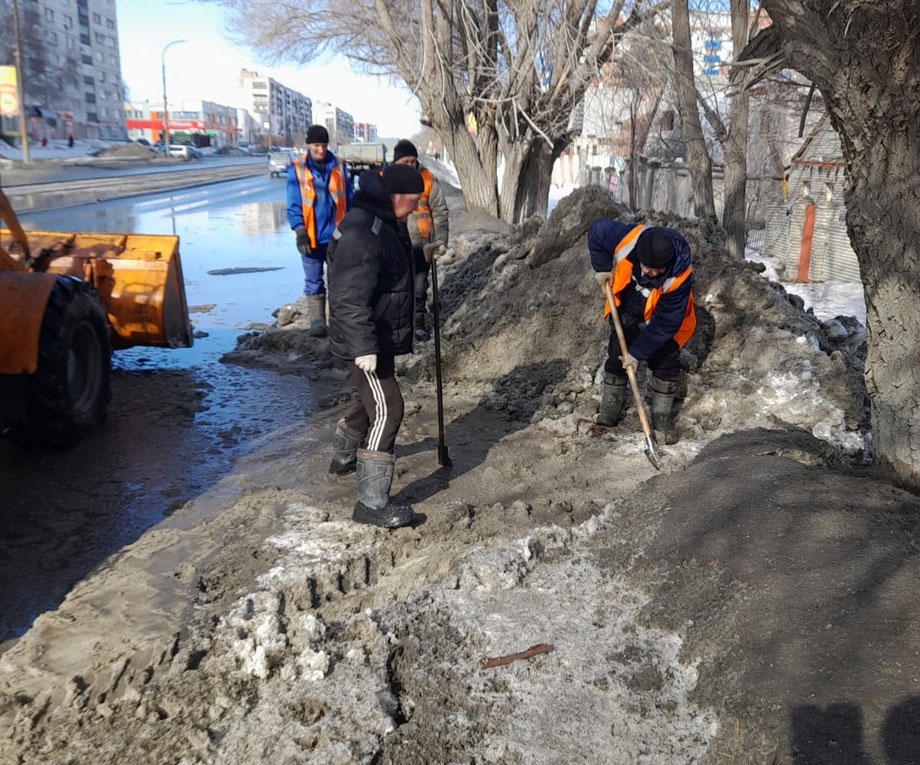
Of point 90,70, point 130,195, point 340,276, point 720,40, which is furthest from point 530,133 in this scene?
point 90,70

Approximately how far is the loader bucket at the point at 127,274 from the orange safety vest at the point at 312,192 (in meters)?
1.31

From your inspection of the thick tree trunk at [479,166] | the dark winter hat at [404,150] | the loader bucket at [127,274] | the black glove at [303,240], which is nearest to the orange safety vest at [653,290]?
the dark winter hat at [404,150]

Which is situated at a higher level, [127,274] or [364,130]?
[364,130]

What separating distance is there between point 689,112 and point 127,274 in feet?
26.4

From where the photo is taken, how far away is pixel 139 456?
502cm

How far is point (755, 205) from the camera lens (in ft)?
76.2

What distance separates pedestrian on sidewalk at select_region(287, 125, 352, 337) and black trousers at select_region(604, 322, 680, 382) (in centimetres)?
296

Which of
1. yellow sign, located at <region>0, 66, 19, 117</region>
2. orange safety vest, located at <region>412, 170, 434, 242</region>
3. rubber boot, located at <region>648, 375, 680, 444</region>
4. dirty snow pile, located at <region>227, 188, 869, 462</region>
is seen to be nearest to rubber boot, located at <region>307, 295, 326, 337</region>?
dirty snow pile, located at <region>227, 188, 869, 462</region>

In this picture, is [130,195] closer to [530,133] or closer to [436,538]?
[530,133]

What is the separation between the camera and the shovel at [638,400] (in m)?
4.94

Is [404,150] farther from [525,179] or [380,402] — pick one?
[525,179]

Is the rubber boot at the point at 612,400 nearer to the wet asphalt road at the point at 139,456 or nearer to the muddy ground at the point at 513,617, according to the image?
the muddy ground at the point at 513,617

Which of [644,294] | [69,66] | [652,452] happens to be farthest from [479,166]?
[69,66]

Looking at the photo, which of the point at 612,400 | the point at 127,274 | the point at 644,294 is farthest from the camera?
the point at 127,274
